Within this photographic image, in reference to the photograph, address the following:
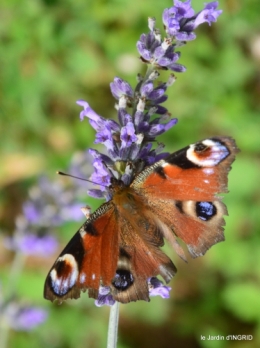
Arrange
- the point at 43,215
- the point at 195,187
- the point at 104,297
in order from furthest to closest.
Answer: the point at 43,215
the point at 195,187
the point at 104,297

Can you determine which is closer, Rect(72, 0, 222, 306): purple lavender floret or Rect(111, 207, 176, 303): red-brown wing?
Rect(111, 207, 176, 303): red-brown wing

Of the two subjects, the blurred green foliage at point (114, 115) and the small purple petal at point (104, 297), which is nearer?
the small purple petal at point (104, 297)

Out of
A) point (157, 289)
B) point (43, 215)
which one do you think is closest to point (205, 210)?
point (157, 289)

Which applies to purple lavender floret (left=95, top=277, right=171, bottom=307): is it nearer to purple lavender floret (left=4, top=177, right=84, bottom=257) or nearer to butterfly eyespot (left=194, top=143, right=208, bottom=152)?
butterfly eyespot (left=194, top=143, right=208, bottom=152)

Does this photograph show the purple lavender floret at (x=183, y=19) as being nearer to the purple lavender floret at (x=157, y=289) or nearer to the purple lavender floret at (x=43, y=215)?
the purple lavender floret at (x=157, y=289)

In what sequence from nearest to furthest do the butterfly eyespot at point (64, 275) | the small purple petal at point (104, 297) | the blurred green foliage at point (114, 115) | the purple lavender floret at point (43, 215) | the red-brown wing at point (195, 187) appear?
the butterfly eyespot at point (64, 275) < the small purple petal at point (104, 297) < the red-brown wing at point (195, 187) < the purple lavender floret at point (43, 215) < the blurred green foliage at point (114, 115)

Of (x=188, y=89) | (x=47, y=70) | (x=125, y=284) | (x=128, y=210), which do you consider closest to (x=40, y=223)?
(x=128, y=210)

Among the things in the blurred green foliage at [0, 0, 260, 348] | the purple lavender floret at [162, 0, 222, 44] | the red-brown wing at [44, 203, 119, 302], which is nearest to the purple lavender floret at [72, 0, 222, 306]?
the purple lavender floret at [162, 0, 222, 44]

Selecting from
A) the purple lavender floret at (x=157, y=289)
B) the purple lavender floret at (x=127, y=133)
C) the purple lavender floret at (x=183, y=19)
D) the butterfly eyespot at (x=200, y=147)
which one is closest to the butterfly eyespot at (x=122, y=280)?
the purple lavender floret at (x=157, y=289)

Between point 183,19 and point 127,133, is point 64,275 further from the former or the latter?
point 183,19
